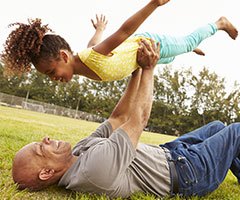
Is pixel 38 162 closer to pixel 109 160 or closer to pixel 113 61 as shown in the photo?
pixel 109 160

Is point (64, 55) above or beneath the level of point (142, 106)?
above

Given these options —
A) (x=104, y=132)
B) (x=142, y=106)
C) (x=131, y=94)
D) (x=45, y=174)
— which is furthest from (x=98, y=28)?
(x=45, y=174)

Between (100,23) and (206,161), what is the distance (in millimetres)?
2526

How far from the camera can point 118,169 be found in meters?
2.35

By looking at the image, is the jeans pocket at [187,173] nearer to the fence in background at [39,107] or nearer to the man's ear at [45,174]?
the man's ear at [45,174]

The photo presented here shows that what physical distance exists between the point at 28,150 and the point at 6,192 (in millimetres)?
361

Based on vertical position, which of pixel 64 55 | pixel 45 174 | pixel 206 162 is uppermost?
pixel 64 55

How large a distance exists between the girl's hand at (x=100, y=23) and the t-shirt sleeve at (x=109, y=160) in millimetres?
2316

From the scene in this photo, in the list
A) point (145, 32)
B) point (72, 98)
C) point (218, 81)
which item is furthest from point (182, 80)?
point (145, 32)

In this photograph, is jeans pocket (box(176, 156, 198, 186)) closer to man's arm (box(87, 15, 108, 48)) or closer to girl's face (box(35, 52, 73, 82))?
girl's face (box(35, 52, 73, 82))

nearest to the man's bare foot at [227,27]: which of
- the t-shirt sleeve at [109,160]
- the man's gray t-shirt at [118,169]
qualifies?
the man's gray t-shirt at [118,169]

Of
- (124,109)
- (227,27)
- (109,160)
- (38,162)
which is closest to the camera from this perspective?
Result: (109,160)

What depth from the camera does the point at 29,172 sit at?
2.48 meters

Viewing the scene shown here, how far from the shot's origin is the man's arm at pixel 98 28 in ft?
14.0
